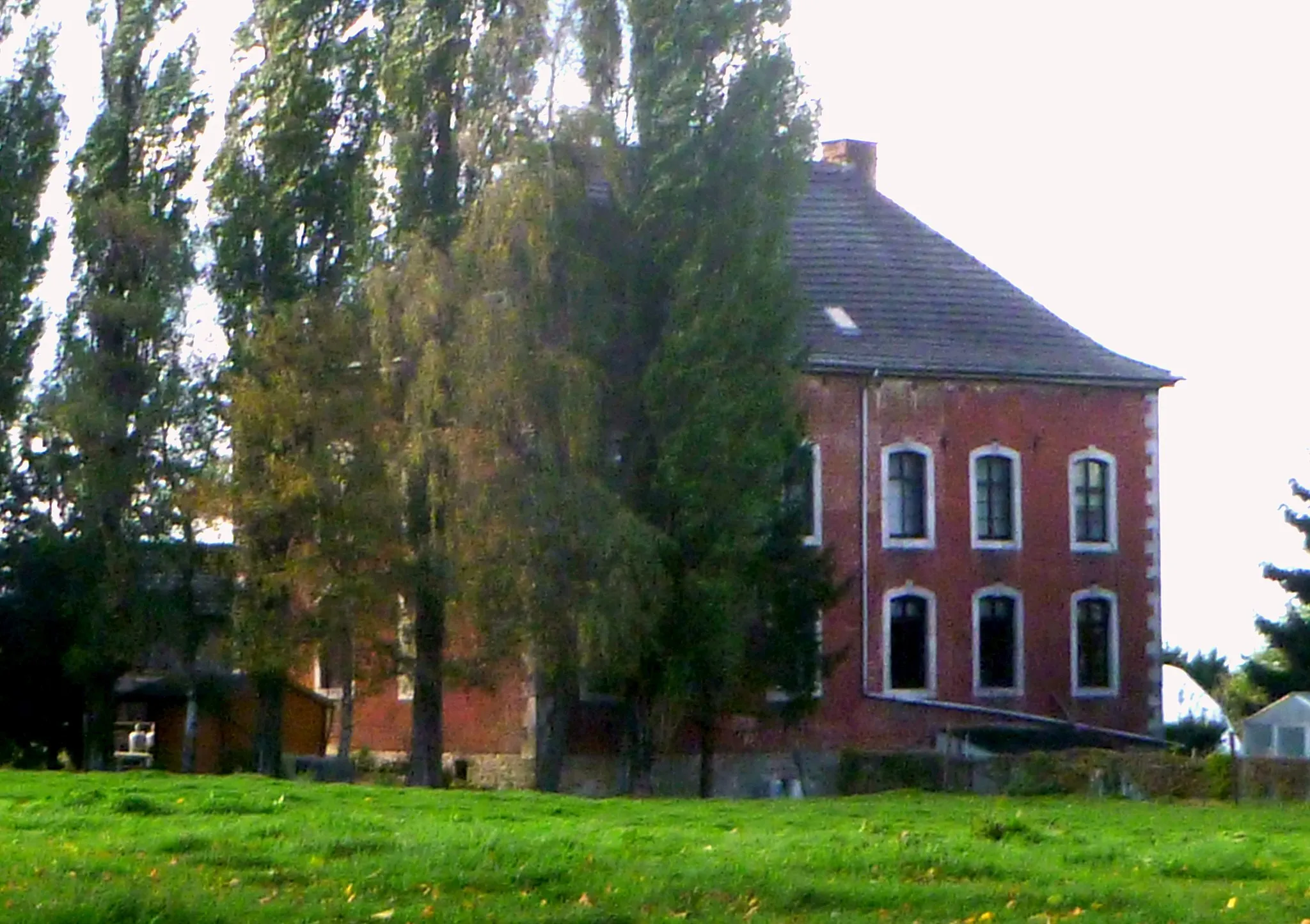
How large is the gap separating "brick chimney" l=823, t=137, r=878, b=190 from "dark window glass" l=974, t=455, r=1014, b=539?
7.64m

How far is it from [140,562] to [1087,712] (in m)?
17.5

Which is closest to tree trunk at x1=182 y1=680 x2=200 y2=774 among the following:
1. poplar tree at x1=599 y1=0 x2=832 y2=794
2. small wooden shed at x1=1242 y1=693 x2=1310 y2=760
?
poplar tree at x1=599 y1=0 x2=832 y2=794

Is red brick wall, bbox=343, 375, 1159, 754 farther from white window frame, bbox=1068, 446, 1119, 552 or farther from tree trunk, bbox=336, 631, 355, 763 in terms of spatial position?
tree trunk, bbox=336, 631, 355, 763

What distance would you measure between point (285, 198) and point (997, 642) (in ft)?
50.9

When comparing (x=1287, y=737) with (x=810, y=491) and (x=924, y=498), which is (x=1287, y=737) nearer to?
(x=924, y=498)

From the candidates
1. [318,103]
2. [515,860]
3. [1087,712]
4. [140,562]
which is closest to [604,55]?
[318,103]

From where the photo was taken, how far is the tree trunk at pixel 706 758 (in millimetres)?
32938

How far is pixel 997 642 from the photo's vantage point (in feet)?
128

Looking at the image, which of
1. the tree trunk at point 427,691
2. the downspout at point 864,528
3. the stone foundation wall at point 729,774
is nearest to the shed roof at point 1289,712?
the downspout at point 864,528

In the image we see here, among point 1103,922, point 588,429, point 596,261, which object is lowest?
point 1103,922

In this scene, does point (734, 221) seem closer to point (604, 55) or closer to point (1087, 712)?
point (604, 55)

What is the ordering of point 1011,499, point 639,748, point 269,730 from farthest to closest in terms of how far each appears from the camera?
point 1011,499 < point 269,730 < point 639,748

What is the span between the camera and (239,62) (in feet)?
110

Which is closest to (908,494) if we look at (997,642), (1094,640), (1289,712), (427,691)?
(997,642)
